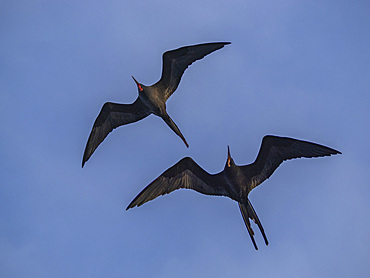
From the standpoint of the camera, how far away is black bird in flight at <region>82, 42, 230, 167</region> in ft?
51.1

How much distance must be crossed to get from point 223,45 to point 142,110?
345cm

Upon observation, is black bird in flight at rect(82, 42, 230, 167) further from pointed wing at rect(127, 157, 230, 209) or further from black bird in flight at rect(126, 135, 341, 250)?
black bird in flight at rect(126, 135, 341, 250)

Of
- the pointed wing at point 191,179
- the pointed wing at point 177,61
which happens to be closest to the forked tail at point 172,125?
the pointed wing at point 177,61

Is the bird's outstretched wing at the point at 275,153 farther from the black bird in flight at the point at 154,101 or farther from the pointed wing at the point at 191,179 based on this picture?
the black bird in flight at the point at 154,101

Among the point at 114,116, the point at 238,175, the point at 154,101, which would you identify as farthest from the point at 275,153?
the point at 114,116

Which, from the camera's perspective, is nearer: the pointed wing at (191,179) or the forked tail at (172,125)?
the pointed wing at (191,179)

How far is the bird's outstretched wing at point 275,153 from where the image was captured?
13.6m

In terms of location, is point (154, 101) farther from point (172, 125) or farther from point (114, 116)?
point (114, 116)

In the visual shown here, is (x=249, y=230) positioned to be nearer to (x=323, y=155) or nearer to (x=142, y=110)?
(x=323, y=155)

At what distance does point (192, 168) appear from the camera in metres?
14.3

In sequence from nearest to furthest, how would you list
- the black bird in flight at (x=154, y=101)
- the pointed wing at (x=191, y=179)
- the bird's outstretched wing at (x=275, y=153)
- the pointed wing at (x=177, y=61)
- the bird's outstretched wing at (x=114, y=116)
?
the bird's outstretched wing at (x=275, y=153) < the pointed wing at (x=191, y=179) < the pointed wing at (x=177, y=61) < the black bird in flight at (x=154, y=101) < the bird's outstretched wing at (x=114, y=116)

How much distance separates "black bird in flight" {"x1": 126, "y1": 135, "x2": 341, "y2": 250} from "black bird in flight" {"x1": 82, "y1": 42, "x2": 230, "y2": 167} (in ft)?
4.73

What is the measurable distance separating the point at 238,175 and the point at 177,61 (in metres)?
4.29

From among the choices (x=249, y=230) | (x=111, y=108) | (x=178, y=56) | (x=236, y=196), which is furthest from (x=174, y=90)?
(x=249, y=230)
